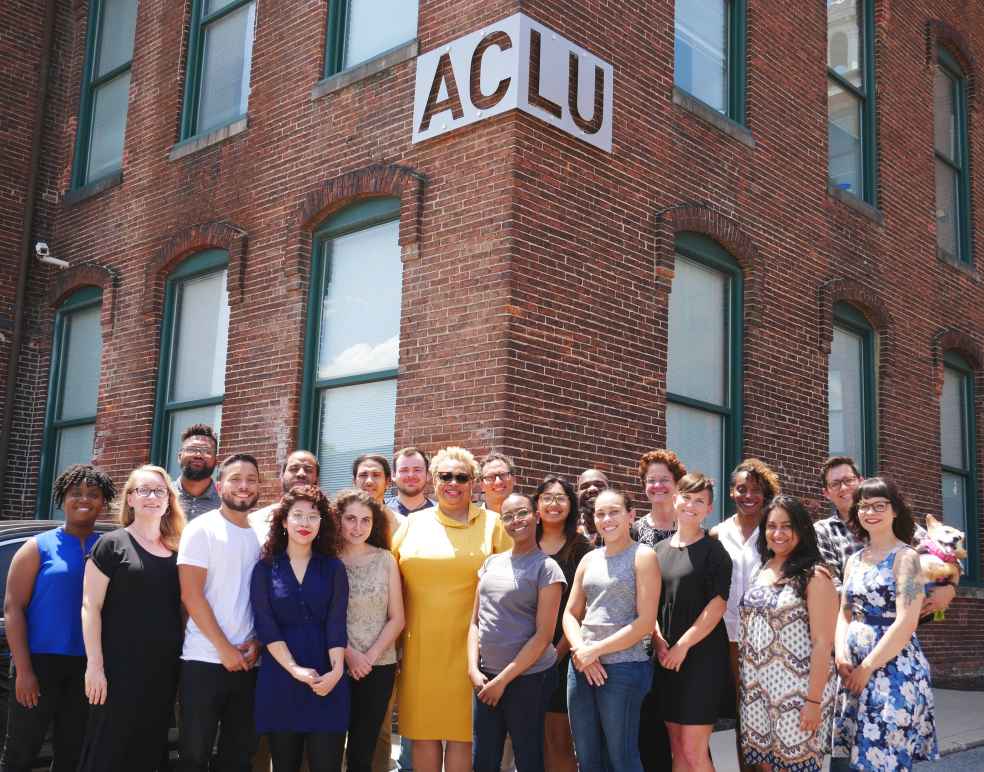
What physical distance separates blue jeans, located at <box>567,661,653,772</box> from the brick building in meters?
2.74

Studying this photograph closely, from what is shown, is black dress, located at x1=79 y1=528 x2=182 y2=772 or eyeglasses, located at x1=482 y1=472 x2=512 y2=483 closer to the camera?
black dress, located at x1=79 y1=528 x2=182 y2=772

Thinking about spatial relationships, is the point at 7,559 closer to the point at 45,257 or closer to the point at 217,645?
the point at 217,645

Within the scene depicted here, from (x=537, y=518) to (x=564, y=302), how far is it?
10.0 feet

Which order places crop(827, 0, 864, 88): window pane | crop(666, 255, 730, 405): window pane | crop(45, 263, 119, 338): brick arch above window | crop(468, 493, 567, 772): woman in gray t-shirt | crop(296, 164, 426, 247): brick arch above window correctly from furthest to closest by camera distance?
crop(827, 0, 864, 88): window pane
crop(45, 263, 119, 338): brick arch above window
crop(666, 255, 730, 405): window pane
crop(296, 164, 426, 247): brick arch above window
crop(468, 493, 567, 772): woman in gray t-shirt

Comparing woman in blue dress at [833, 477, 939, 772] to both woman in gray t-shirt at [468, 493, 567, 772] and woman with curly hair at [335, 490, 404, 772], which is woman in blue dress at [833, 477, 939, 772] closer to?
woman in gray t-shirt at [468, 493, 567, 772]

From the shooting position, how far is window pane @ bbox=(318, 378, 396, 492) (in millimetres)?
8922

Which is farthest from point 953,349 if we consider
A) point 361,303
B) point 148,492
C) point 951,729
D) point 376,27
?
point 148,492

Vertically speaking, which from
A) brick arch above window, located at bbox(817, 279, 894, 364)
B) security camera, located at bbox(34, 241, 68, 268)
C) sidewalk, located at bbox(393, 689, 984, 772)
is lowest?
sidewalk, located at bbox(393, 689, 984, 772)

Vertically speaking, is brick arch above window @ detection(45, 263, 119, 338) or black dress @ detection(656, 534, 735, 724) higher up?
brick arch above window @ detection(45, 263, 119, 338)

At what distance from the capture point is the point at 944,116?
46.1ft

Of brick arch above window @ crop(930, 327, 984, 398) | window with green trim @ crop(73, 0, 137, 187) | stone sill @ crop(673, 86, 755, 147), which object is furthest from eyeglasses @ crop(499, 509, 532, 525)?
window with green trim @ crop(73, 0, 137, 187)

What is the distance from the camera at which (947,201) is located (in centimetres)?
1393

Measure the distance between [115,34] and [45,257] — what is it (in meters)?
3.00

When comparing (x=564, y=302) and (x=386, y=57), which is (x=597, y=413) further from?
(x=386, y=57)
